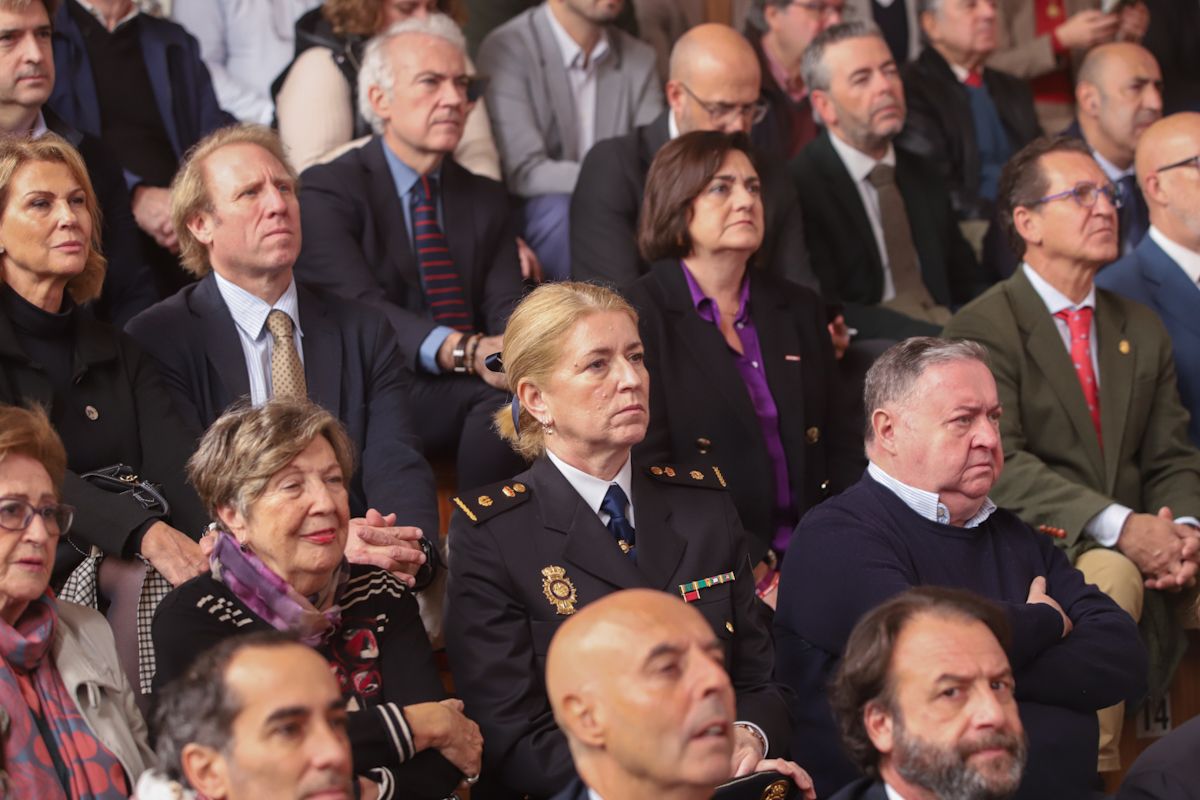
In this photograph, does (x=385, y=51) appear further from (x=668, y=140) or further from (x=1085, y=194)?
(x=1085, y=194)

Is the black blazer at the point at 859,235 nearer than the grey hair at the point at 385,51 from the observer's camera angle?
No

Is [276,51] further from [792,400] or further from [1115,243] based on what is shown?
[1115,243]

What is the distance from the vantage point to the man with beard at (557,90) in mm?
4770

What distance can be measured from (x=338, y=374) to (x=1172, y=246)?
2189 millimetres

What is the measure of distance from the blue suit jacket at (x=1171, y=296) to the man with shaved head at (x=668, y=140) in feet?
2.60

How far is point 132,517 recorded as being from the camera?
2.91 m

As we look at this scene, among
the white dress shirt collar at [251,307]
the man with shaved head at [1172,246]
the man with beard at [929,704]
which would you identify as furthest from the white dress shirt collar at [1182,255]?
the white dress shirt collar at [251,307]

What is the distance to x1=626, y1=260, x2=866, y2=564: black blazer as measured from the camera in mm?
3643

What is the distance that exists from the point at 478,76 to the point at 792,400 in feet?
4.38

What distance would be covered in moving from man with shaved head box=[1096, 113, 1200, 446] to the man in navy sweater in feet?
4.37

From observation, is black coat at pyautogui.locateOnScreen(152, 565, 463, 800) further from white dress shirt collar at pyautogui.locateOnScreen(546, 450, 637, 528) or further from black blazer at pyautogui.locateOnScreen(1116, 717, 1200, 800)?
black blazer at pyautogui.locateOnScreen(1116, 717, 1200, 800)

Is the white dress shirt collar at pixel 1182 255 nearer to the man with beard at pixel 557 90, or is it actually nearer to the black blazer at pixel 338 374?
the man with beard at pixel 557 90

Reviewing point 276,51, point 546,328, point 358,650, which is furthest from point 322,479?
point 276,51

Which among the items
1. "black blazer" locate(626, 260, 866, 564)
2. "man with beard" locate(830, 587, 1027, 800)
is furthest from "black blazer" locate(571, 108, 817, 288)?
"man with beard" locate(830, 587, 1027, 800)
